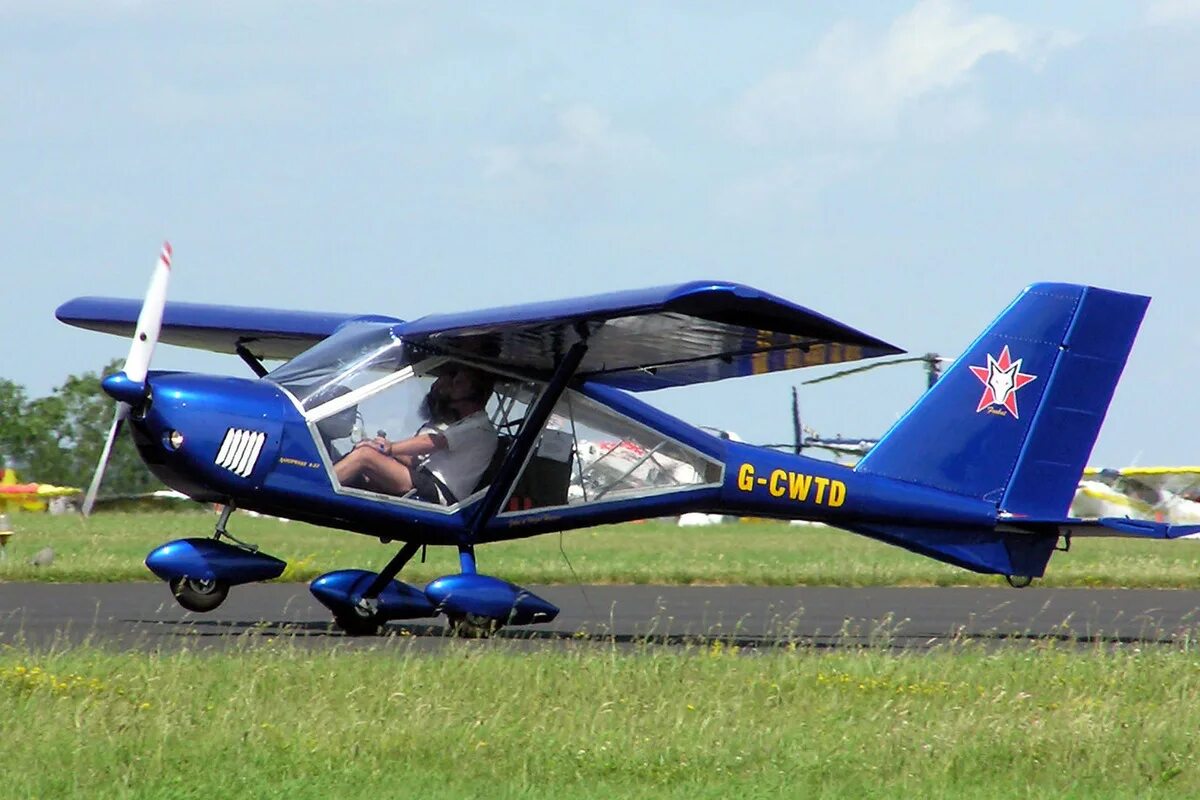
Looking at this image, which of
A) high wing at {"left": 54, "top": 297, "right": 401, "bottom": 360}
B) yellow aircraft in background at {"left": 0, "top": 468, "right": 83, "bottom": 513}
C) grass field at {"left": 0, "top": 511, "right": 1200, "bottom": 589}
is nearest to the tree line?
yellow aircraft in background at {"left": 0, "top": 468, "right": 83, "bottom": 513}

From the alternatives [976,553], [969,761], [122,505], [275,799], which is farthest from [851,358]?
[122,505]

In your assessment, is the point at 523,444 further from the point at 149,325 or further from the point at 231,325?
the point at 231,325

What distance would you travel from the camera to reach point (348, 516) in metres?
11.4

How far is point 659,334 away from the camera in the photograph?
1159 centimetres

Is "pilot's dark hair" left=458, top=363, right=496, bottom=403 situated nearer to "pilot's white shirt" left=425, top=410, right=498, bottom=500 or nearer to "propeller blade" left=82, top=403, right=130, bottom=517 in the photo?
"pilot's white shirt" left=425, top=410, right=498, bottom=500

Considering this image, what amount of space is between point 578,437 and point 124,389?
3351 mm

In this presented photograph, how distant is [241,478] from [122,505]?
144ft

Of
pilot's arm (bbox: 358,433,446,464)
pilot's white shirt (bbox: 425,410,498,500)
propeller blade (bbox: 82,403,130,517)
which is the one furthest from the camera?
pilot's white shirt (bbox: 425,410,498,500)

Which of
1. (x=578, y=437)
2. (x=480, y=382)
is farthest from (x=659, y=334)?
(x=480, y=382)

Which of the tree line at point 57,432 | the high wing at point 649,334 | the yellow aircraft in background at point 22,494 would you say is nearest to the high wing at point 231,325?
the high wing at point 649,334

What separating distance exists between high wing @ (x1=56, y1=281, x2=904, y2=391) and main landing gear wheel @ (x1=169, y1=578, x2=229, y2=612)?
7.31 ft

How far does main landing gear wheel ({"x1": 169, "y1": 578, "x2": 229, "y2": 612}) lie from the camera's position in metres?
11.7

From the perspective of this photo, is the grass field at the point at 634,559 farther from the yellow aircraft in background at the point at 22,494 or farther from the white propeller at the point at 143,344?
the yellow aircraft in background at the point at 22,494

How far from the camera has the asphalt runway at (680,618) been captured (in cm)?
1135
